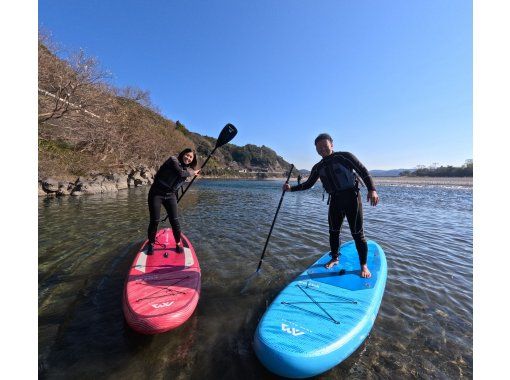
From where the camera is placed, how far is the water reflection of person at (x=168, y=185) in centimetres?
515

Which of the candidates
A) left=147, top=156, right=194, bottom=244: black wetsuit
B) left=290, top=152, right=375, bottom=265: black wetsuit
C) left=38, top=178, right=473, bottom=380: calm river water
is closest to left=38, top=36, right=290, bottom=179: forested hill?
left=38, top=178, right=473, bottom=380: calm river water

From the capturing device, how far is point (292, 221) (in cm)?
1126

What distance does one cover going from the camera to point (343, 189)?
471cm

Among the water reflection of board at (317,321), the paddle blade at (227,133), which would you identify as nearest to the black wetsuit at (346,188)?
the water reflection of board at (317,321)

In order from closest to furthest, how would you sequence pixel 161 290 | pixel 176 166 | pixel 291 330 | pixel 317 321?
pixel 291 330, pixel 317 321, pixel 161 290, pixel 176 166

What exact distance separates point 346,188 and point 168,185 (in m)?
3.74

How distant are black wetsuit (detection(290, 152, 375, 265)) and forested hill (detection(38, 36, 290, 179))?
21.0 meters

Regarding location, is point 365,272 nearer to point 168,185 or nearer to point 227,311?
point 227,311

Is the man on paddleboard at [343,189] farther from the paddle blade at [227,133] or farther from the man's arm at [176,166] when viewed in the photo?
the paddle blade at [227,133]

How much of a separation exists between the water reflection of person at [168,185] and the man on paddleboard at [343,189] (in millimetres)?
2899

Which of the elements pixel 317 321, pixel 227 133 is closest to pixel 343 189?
pixel 317 321

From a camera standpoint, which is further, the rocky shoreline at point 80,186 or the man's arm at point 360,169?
the rocky shoreline at point 80,186

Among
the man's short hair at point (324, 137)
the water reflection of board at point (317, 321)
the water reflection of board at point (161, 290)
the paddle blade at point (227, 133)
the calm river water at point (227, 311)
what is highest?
the paddle blade at point (227, 133)

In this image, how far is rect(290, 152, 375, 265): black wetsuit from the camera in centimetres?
458
